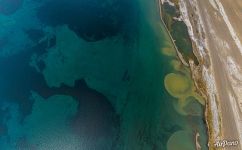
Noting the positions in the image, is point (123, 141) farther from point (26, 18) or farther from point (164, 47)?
point (26, 18)

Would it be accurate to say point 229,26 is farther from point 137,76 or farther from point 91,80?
point 91,80

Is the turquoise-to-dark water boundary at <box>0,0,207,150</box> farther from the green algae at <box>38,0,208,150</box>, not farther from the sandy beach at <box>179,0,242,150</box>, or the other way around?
the sandy beach at <box>179,0,242,150</box>

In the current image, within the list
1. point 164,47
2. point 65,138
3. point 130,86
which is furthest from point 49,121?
point 164,47
